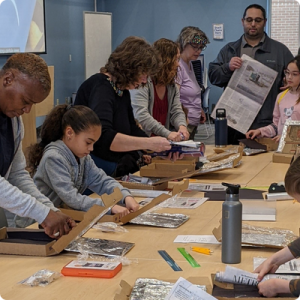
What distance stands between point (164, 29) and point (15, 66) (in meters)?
9.02

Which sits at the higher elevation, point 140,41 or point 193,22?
point 193,22

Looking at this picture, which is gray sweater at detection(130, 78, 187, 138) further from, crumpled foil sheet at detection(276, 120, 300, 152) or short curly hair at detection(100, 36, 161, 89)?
crumpled foil sheet at detection(276, 120, 300, 152)

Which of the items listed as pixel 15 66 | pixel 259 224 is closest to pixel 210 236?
pixel 259 224

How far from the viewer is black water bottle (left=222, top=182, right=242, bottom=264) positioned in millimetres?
1619

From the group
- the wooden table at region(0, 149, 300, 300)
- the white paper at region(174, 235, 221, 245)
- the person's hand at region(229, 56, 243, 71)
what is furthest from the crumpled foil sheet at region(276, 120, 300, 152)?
the white paper at region(174, 235, 221, 245)

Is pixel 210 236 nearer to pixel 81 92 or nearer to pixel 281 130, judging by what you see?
pixel 81 92

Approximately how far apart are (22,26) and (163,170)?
17.2 feet

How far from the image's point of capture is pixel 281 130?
404 centimetres

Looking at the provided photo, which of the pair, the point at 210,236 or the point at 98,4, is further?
the point at 98,4

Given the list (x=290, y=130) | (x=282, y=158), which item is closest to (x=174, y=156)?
(x=282, y=158)

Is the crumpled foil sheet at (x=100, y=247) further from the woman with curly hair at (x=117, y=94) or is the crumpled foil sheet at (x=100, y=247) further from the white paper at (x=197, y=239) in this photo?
the woman with curly hair at (x=117, y=94)

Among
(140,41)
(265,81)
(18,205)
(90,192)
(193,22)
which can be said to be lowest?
(90,192)

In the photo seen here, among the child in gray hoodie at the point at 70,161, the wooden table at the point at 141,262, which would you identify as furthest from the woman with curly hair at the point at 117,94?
the wooden table at the point at 141,262

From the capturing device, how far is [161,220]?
7.28 feet
